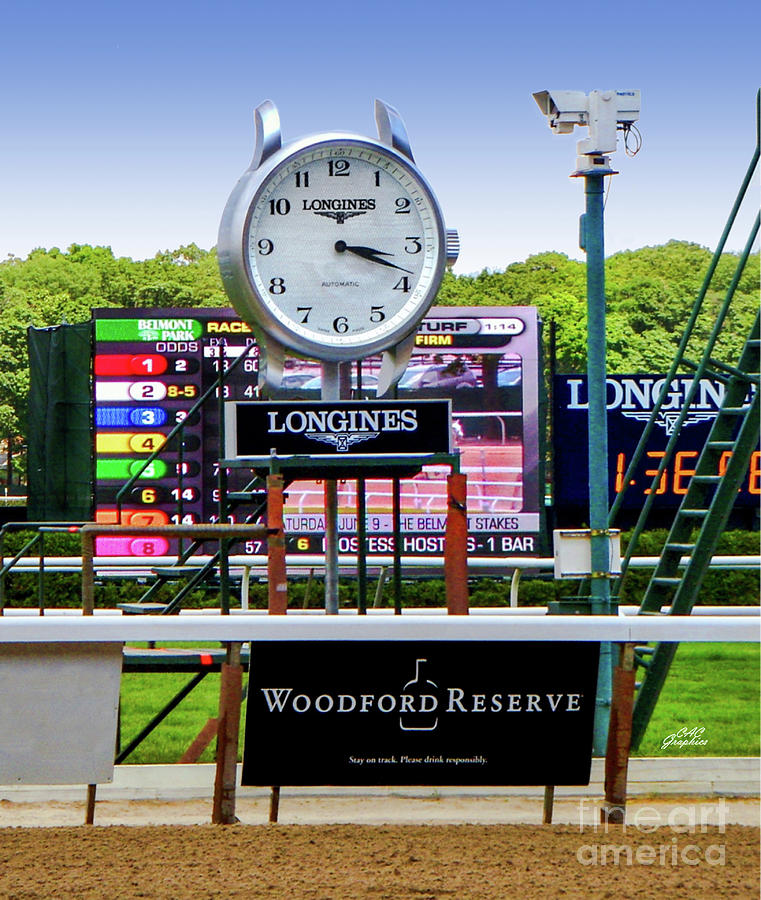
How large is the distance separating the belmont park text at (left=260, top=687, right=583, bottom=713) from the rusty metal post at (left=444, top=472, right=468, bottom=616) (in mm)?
1455

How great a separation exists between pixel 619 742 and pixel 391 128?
10.8 feet

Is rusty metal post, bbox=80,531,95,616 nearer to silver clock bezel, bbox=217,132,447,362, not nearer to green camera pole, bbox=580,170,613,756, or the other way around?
silver clock bezel, bbox=217,132,447,362

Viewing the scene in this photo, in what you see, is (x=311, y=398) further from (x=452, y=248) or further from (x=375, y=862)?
(x=375, y=862)

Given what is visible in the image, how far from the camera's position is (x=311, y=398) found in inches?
676

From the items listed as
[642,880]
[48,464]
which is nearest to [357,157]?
[642,880]

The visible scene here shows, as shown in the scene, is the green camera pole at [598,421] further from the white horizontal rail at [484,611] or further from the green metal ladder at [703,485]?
the white horizontal rail at [484,611]

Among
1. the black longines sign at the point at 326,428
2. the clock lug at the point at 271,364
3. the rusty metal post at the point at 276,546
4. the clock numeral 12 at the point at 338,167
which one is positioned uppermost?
the clock numeral 12 at the point at 338,167

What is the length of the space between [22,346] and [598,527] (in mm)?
50151

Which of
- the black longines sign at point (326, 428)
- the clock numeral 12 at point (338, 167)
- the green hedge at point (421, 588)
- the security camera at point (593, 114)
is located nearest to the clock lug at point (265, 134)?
the clock numeral 12 at point (338, 167)

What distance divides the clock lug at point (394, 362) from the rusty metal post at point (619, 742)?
2.28 metres

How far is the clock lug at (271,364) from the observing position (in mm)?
7242

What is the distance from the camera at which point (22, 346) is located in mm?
56438

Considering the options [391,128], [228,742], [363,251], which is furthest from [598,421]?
[228,742]

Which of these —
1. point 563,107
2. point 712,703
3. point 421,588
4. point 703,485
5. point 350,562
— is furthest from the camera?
point 421,588
